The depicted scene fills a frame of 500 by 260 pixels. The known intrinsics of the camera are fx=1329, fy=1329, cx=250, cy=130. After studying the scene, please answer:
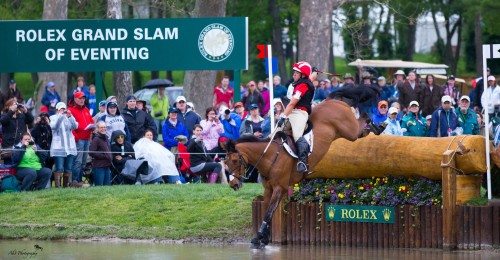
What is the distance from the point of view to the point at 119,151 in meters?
26.5

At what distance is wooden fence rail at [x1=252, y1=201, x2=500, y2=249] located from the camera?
63.9ft

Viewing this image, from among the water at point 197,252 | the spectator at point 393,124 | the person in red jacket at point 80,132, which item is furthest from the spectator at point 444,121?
the water at point 197,252

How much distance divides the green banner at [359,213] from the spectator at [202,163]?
640 centimetres

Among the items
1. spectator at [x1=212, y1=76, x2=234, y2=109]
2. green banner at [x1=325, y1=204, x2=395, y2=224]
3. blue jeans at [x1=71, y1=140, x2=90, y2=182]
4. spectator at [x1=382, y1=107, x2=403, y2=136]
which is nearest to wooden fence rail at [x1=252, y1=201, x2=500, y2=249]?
green banner at [x1=325, y1=204, x2=395, y2=224]

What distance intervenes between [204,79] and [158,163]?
30.9ft

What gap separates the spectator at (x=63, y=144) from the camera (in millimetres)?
26094

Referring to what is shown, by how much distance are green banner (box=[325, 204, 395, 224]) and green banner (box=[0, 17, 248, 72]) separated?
8.29 m

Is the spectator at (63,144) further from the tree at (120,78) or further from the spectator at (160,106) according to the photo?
the tree at (120,78)

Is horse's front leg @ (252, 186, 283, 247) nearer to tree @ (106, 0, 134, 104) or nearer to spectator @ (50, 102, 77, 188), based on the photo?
spectator @ (50, 102, 77, 188)

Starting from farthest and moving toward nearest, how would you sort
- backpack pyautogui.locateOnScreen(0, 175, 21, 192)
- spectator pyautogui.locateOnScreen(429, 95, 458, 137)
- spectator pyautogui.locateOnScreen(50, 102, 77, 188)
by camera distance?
1. spectator pyautogui.locateOnScreen(429, 95, 458, 137)
2. spectator pyautogui.locateOnScreen(50, 102, 77, 188)
3. backpack pyautogui.locateOnScreen(0, 175, 21, 192)

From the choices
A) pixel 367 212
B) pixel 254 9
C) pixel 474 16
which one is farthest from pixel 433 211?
pixel 254 9

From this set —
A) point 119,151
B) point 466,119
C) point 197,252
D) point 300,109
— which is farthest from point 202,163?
point 197,252

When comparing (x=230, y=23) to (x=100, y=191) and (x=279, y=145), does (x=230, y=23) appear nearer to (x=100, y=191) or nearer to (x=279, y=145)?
(x=100, y=191)

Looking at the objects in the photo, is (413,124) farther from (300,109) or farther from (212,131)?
(300,109)
